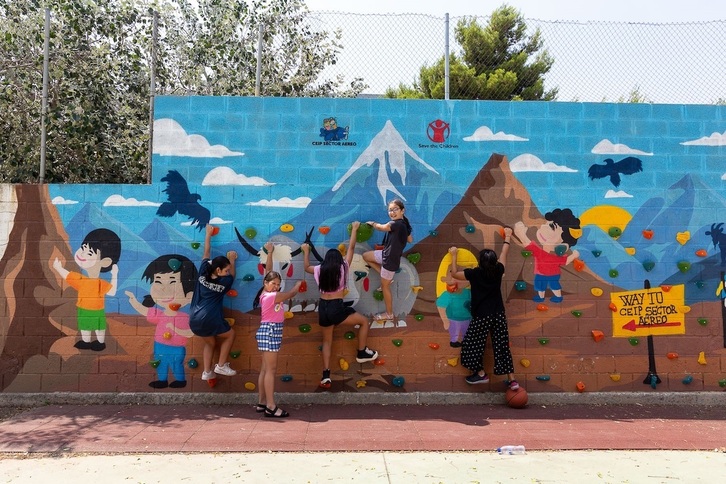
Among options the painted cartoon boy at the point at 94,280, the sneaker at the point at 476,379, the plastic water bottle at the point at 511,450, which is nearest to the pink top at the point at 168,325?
the painted cartoon boy at the point at 94,280

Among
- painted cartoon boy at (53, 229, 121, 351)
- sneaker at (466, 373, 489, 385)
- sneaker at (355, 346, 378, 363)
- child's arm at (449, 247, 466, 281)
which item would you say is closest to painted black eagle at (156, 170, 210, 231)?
painted cartoon boy at (53, 229, 121, 351)

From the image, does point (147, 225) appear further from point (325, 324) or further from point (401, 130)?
point (401, 130)

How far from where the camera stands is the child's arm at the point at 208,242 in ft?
23.0

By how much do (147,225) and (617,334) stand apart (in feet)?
19.1

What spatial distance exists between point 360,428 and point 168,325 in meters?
2.60

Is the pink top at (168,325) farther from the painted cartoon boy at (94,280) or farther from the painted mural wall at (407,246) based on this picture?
the painted cartoon boy at (94,280)

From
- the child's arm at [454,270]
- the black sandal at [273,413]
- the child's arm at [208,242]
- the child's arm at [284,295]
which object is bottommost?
the black sandal at [273,413]

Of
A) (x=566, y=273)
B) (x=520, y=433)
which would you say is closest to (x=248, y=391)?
(x=520, y=433)

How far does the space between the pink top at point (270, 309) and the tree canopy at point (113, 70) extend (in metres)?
3.67

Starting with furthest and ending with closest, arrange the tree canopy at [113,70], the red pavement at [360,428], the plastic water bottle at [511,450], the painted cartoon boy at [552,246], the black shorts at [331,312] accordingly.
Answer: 1. the tree canopy at [113,70]
2. the painted cartoon boy at [552,246]
3. the black shorts at [331,312]
4. the red pavement at [360,428]
5. the plastic water bottle at [511,450]

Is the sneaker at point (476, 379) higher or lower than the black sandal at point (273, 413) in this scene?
higher

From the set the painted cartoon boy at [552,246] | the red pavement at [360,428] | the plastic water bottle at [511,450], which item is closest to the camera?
the plastic water bottle at [511,450]

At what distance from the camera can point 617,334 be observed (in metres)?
7.29

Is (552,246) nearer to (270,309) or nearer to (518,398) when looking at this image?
(518,398)
